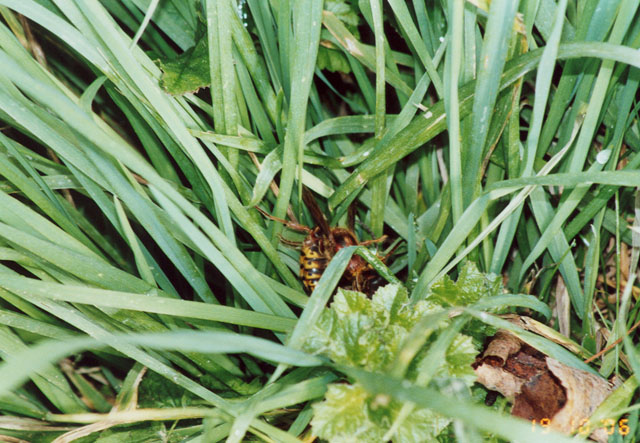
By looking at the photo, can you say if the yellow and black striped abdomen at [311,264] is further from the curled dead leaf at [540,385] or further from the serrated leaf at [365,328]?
the curled dead leaf at [540,385]

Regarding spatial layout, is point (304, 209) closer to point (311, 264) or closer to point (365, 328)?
point (311, 264)

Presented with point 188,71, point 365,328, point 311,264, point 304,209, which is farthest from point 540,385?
point 188,71

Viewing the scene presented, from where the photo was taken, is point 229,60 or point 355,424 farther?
point 229,60

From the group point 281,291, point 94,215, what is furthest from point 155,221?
point 94,215

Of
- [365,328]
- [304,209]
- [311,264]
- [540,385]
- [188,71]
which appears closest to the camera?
[365,328]

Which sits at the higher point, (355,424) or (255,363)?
(355,424)

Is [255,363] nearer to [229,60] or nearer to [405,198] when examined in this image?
[405,198]

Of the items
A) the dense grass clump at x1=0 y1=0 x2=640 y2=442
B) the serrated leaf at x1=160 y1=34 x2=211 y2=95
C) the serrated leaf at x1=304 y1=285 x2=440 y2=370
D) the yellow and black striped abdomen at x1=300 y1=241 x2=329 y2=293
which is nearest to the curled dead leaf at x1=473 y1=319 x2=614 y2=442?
the dense grass clump at x1=0 y1=0 x2=640 y2=442

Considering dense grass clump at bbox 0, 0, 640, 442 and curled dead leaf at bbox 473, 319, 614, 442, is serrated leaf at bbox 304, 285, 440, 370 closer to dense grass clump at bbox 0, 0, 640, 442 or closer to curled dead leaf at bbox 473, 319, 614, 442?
dense grass clump at bbox 0, 0, 640, 442
